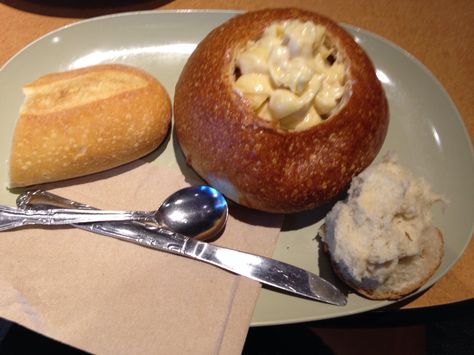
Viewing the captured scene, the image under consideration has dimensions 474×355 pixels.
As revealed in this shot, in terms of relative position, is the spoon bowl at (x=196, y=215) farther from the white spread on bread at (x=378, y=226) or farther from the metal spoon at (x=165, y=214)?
the white spread on bread at (x=378, y=226)

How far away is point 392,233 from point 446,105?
370mm

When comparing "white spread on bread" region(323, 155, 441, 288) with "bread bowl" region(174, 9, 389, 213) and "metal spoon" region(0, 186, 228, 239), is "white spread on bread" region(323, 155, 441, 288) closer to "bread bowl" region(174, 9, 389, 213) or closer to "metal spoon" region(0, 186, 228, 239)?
"bread bowl" region(174, 9, 389, 213)

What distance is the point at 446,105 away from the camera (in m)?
0.86

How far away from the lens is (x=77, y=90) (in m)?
0.76

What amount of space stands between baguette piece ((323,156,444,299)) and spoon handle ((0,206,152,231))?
15.2 inches

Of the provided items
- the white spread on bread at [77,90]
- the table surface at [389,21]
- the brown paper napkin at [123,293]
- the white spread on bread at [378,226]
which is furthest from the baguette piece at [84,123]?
the white spread on bread at [378,226]

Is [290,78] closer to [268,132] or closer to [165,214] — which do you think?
[268,132]

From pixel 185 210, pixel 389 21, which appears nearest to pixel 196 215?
pixel 185 210

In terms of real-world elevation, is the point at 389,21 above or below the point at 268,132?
above

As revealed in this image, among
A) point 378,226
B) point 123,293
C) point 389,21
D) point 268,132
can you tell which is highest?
point 389,21

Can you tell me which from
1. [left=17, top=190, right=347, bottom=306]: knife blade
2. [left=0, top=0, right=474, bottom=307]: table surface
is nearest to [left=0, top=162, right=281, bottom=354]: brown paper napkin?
[left=17, top=190, right=347, bottom=306]: knife blade

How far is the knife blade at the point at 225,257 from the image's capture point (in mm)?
692

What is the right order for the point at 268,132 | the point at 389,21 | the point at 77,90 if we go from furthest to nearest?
the point at 389,21, the point at 77,90, the point at 268,132

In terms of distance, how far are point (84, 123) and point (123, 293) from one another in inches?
12.5
